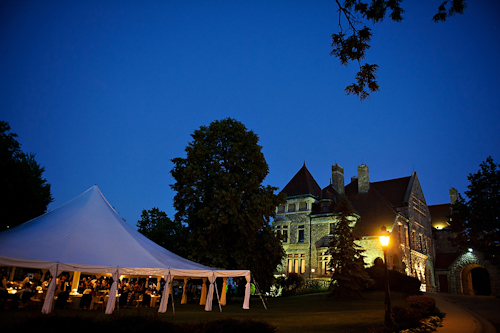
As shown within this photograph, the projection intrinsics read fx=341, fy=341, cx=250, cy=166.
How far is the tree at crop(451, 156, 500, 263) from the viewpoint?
84.5 feet

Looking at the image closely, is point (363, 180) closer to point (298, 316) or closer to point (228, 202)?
point (228, 202)

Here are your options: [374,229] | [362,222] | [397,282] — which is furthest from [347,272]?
[362,222]

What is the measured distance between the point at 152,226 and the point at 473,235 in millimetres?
34948

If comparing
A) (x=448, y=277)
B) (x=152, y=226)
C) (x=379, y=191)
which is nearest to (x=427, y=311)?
(x=379, y=191)

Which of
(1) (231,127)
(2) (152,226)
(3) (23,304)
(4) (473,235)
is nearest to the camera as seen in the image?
(3) (23,304)

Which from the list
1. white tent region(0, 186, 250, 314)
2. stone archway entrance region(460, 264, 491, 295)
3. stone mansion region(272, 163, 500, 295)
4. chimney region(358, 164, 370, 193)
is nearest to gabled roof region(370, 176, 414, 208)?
stone mansion region(272, 163, 500, 295)

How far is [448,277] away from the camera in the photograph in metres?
36.7

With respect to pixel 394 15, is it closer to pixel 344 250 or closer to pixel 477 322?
pixel 477 322

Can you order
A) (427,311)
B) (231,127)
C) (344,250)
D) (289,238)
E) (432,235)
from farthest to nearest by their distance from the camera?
(432,235)
(289,238)
(231,127)
(344,250)
(427,311)

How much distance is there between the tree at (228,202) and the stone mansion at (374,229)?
8.76m

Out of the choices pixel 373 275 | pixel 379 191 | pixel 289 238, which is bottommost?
pixel 373 275

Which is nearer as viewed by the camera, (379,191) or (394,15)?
(394,15)

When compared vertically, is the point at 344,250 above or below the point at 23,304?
above

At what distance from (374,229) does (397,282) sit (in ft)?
20.7
